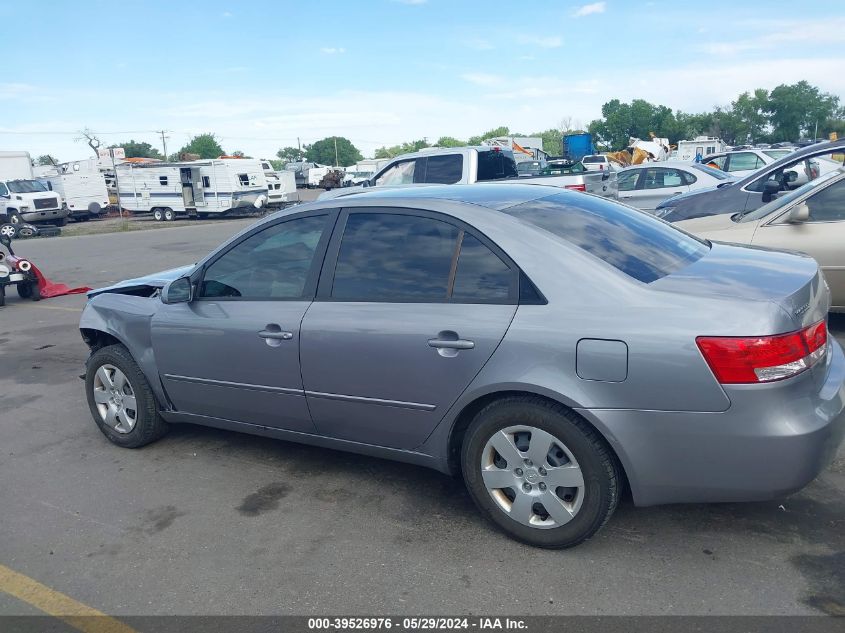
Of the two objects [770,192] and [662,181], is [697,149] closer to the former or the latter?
[662,181]

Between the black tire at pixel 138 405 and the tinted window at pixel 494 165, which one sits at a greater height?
the tinted window at pixel 494 165

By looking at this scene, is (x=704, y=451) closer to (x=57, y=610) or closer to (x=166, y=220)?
(x=57, y=610)

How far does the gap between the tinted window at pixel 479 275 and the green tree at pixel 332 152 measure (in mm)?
124332

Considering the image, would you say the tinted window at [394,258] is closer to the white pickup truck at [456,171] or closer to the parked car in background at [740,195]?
the parked car in background at [740,195]

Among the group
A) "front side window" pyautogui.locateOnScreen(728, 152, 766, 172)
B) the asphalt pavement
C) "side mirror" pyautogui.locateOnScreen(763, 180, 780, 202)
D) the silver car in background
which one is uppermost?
"front side window" pyautogui.locateOnScreen(728, 152, 766, 172)

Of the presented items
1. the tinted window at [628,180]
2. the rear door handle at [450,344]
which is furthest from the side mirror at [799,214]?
the tinted window at [628,180]

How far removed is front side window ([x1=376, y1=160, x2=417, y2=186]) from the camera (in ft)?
39.5

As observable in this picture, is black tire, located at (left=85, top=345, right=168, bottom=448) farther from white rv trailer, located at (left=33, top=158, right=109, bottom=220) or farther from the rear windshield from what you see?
white rv trailer, located at (left=33, top=158, right=109, bottom=220)

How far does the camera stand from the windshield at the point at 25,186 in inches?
1151

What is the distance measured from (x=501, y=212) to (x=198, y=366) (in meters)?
2.07

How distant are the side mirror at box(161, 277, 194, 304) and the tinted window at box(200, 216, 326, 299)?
8 cm

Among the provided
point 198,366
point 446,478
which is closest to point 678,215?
point 446,478

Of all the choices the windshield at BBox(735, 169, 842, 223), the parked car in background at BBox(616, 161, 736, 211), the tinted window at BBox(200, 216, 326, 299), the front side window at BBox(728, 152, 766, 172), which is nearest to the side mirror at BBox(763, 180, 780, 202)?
the windshield at BBox(735, 169, 842, 223)

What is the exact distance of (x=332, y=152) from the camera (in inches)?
5027
